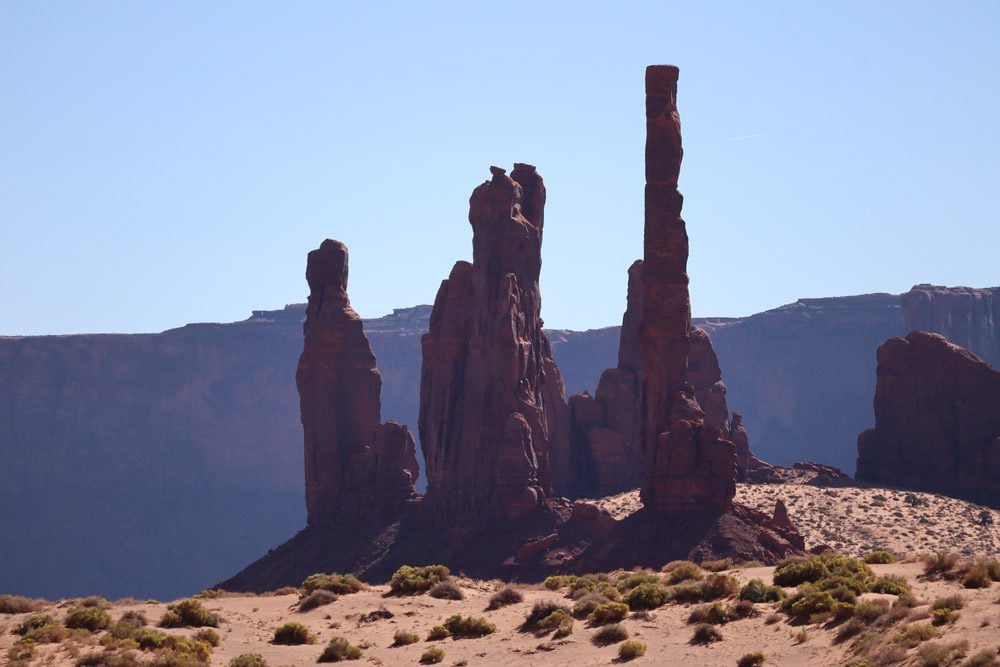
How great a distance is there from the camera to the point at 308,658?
180ft

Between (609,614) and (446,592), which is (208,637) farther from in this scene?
(609,614)

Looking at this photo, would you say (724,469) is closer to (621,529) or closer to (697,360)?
(621,529)

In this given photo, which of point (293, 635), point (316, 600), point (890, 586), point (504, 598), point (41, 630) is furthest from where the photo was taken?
point (316, 600)

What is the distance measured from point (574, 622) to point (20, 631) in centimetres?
1568

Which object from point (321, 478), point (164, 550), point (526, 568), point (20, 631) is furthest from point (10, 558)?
point (20, 631)

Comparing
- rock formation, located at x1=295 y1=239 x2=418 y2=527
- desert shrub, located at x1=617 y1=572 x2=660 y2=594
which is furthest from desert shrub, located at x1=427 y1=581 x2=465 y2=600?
rock formation, located at x1=295 y1=239 x2=418 y2=527

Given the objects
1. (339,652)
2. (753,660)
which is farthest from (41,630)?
(753,660)

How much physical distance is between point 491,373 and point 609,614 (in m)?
49.5

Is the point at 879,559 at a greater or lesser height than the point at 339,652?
greater

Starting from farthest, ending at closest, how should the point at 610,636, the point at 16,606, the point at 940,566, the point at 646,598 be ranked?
the point at 16,606 < the point at 646,598 < the point at 940,566 < the point at 610,636

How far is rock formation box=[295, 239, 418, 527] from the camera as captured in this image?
362ft

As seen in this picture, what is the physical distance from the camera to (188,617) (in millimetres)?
58219

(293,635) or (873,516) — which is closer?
(293,635)

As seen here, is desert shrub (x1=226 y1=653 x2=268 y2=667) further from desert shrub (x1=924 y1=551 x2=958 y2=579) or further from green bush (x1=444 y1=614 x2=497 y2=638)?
desert shrub (x1=924 y1=551 x2=958 y2=579)
